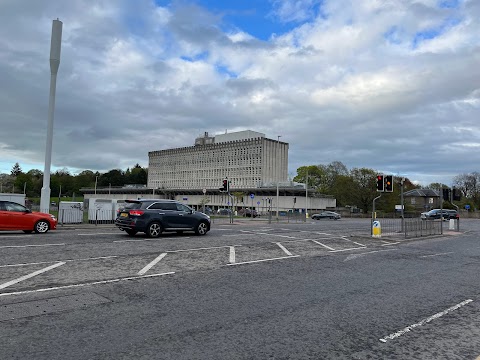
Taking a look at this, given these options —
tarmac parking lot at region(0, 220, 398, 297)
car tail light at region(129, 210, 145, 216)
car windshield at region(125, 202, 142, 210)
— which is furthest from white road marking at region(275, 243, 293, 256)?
car windshield at region(125, 202, 142, 210)

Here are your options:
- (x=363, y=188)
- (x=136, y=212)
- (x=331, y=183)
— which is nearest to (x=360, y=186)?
(x=363, y=188)

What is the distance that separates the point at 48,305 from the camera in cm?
614

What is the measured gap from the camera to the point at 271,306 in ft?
21.3

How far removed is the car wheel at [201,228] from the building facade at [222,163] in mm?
92600

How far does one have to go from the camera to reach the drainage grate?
Answer: 5.66 meters

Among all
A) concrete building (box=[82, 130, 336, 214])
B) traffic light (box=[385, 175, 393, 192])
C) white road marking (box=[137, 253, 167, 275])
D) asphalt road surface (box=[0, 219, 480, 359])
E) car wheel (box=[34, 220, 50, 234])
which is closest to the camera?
asphalt road surface (box=[0, 219, 480, 359])

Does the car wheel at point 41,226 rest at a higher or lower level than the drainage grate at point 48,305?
higher

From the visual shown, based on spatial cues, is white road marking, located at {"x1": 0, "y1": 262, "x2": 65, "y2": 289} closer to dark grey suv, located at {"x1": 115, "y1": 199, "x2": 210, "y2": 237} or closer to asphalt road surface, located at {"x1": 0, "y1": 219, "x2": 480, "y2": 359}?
asphalt road surface, located at {"x1": 0, "y1": 219, "x2": 480, "y2": 359}

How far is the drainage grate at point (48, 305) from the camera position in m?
5.66

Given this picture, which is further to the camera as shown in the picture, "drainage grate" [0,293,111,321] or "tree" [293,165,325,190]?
"tree" [293,165,325,190]

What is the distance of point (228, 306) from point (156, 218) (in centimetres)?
1103

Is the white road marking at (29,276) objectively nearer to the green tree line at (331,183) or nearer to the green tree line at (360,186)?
the green tree line at (331,183)

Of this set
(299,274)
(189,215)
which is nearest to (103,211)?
(189,215)

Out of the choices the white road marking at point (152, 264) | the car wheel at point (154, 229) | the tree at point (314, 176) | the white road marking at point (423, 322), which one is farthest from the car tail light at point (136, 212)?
the tree at point (314, 176)
